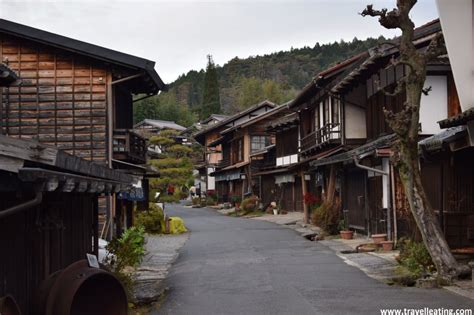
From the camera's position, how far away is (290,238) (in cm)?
2569

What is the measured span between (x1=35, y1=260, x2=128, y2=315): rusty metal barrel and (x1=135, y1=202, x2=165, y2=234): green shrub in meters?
20.2

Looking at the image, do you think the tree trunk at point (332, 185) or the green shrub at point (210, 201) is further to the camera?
the green shrub at point (210, 201)

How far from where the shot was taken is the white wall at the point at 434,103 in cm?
2083

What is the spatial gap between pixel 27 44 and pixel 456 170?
13.9 m

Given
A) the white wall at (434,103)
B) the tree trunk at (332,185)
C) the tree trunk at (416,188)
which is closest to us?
the tree trunk at (416,188)

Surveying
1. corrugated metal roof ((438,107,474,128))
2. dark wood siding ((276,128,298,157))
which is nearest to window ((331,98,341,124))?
dark wood siding ((276,128,298,157))

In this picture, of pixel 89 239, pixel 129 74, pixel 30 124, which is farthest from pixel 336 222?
pixel 89 239

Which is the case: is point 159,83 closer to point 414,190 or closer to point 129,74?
point 129,74

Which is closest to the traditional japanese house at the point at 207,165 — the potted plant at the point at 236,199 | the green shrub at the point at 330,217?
the potted plant at the point at 236,199

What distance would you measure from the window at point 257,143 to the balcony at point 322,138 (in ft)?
61.2

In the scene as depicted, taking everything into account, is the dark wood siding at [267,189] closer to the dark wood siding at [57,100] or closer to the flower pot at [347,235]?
the flower pot at [347,235]

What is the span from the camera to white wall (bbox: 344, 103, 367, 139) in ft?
87.4

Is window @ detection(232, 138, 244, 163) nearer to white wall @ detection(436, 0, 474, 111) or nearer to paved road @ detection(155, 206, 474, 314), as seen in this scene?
paved road @ detection(155, 206, 474, 314)

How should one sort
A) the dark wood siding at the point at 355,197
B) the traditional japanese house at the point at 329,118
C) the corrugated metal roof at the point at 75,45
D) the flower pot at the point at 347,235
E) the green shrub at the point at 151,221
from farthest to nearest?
the green shrub at the point at 151,221, the traditional japanese house at the point at 329,118, the dark wood siding at the point at 355,197, the flower pot at the point at 347,235, the corrugated metal roof at the point at 75,45
